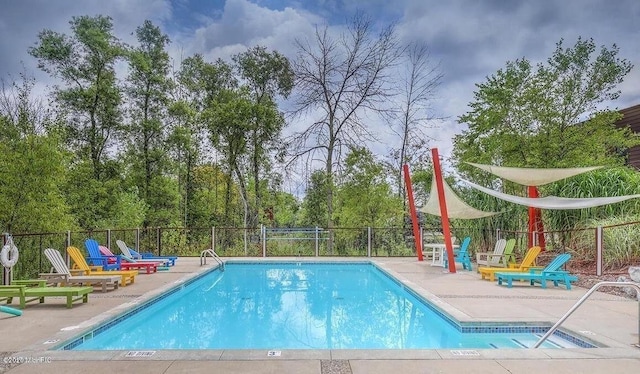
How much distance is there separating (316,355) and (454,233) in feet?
39.1

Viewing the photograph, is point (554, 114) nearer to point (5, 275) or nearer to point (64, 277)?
point (64, 277)

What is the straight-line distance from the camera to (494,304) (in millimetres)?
6676

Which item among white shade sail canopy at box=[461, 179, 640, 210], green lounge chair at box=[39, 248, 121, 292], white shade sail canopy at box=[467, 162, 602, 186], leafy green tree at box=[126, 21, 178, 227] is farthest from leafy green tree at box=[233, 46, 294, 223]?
green lounge chair at box=[39, 248, 121, 292]

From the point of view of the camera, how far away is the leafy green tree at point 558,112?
39.4 ft

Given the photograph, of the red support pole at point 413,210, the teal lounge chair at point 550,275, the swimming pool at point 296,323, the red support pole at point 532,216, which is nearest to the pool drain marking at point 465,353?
the swimming pool at point 296,323

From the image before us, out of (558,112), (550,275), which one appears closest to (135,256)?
(550,275)

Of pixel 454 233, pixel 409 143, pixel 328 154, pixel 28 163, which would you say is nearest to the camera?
pixel 28 163

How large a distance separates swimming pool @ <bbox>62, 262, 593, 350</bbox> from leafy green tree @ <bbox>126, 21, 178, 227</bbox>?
7.67 metres

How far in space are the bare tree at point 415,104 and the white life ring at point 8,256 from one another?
46.5ft

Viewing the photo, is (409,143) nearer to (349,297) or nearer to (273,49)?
(273,49)

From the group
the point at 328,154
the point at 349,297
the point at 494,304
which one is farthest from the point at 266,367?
the point at 328,154

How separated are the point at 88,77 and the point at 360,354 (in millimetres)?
14833

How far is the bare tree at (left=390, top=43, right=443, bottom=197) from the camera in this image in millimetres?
18891

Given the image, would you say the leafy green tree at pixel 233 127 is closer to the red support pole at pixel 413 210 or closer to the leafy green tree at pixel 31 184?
the red support pole at pixel 413 210
